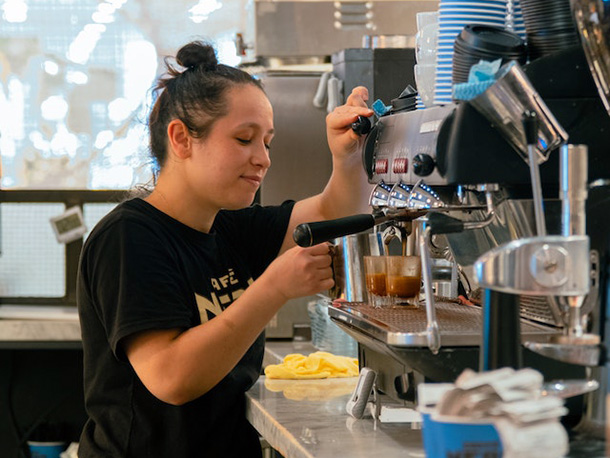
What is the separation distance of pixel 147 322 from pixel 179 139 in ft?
1.38

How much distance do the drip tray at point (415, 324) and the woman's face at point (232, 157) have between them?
0.30m

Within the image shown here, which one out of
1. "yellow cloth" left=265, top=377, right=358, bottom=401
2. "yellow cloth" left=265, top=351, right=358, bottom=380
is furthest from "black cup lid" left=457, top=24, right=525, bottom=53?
"yellow cloth" left=265, top=351, right=358, bottom=380

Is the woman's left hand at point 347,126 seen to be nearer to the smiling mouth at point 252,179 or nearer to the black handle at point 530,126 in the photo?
the smiling mouth at point 252,179

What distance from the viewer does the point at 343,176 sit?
2139mm

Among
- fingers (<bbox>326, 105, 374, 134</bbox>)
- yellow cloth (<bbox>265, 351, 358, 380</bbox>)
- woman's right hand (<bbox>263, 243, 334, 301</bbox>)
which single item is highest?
fingers (<bbox>326, 105, 374, 134</bbox>)

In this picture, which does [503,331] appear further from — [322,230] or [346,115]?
[346,115]

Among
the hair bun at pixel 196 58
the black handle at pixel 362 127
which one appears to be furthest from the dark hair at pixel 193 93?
the black handle at pixel 362 127

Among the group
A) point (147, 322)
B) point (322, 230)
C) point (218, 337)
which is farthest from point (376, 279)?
point (147, 322)

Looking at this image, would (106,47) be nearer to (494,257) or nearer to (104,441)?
(104,441)

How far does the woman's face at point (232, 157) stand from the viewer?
6.17ft

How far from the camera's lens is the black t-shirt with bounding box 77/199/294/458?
1.73 m

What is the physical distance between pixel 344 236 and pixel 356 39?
1594mm

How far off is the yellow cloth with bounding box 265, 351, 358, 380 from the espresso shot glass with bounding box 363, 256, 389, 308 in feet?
1.55

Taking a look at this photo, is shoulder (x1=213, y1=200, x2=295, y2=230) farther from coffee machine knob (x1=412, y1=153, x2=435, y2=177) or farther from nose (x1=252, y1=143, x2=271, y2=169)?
coffee machine knob (x1=412, y1=153, x2=435, y2=177)
